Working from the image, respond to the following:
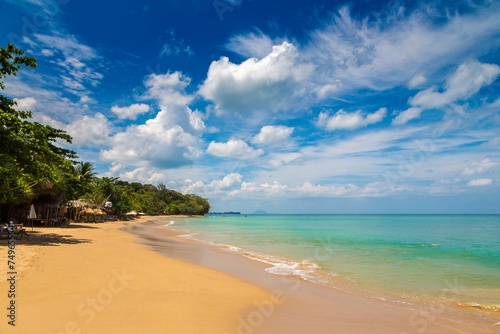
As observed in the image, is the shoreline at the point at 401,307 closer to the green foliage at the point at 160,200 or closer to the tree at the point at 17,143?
the tree at the point at 17,143

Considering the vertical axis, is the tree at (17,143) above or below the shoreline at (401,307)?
above

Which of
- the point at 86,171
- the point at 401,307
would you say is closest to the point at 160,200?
the point at 86,171

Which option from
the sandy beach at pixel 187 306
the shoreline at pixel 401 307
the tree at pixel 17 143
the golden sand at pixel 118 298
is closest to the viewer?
the golden sand at pixel 118 298

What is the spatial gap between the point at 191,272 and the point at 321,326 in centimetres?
530

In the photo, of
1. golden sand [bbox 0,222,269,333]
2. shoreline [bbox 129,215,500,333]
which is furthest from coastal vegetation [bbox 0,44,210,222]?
shoreline [bbox 129,215,500,333]

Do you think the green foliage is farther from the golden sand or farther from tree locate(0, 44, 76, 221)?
→ the golden sand

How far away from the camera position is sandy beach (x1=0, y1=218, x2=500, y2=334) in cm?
473

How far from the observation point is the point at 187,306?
18.9 feet

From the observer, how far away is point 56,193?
2314 cm

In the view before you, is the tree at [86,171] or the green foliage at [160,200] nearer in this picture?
the tree at [86,171]

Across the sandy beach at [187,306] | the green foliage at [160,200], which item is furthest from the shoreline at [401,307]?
A: the green foliage at [160,200]

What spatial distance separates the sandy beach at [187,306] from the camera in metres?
4.73

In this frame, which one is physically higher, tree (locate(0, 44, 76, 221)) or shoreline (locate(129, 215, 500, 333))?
tree (locate(0, 44, 76, 221))

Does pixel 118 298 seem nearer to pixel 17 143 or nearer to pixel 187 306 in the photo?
pixel 187 306
